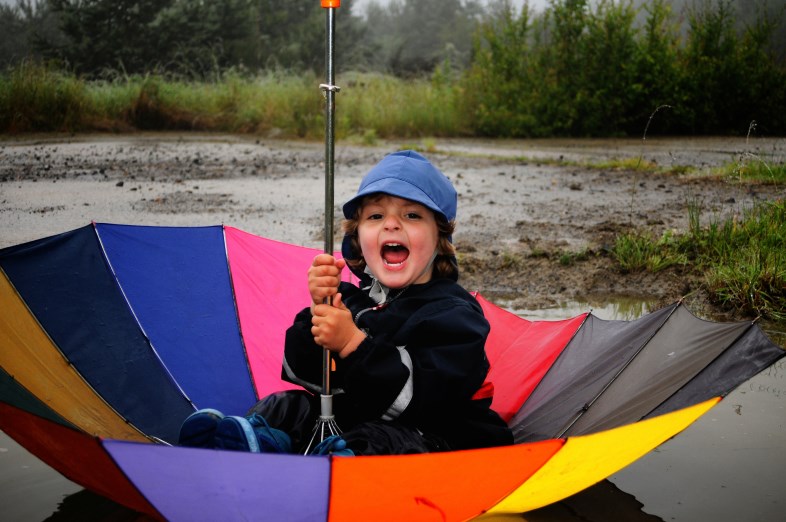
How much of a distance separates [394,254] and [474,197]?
554 centimetres

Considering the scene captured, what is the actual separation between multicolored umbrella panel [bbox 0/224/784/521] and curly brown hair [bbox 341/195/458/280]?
468 mm

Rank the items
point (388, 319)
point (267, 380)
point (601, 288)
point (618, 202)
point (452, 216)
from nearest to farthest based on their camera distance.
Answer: point (388, 319), point (452, 216), point (267, 380), point (601, 288), point (618, 202)

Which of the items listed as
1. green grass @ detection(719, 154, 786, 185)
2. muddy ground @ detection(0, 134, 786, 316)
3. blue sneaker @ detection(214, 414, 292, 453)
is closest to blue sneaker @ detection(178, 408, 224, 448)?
blue sneaker @ detection(214, 414, 292, 453)

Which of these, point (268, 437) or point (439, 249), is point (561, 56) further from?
point (268, 437)

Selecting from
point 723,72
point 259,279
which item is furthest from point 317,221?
point 723,72

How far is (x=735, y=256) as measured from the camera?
15.8 feet

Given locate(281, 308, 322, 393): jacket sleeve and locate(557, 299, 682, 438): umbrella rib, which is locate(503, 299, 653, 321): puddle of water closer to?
locate(557, 299, 682, 438): umbrella rib

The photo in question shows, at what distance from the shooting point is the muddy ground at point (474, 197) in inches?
206

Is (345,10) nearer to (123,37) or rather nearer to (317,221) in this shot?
(123,37)

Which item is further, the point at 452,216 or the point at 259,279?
the point at 259,279

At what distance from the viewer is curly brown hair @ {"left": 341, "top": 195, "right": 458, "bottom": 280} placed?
8.44 feet

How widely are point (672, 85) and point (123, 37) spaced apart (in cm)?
728

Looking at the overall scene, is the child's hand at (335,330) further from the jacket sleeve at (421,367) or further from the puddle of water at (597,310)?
the puddle of water at (597,310)

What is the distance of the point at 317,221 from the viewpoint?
22.7 ft
